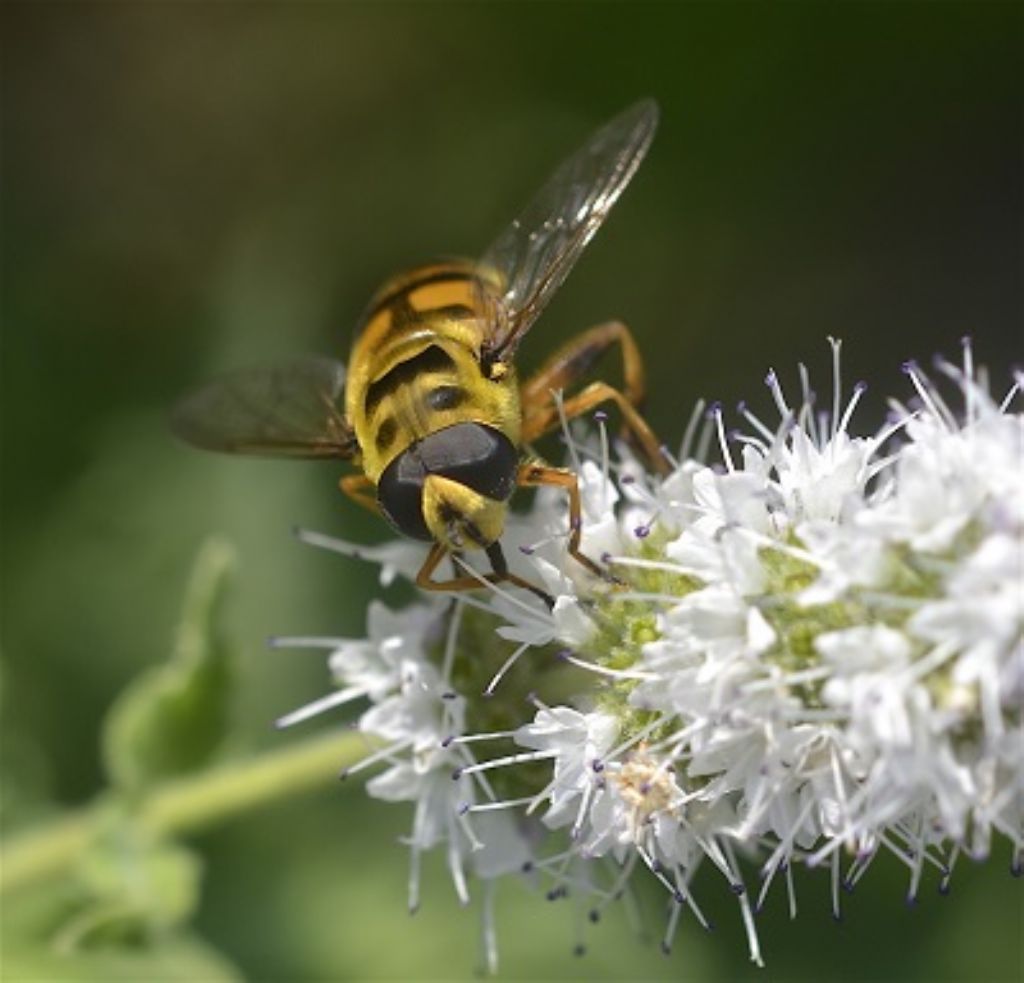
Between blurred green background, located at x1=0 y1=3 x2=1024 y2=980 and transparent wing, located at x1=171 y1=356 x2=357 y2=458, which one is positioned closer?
transparent wing, located at x1=171 y1=356 x2=357 y2=458

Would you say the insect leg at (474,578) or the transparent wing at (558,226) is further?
the transparent wing at (558,226)

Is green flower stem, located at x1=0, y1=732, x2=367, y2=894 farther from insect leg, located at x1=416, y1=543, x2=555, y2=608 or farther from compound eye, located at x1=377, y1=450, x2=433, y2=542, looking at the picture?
compound eye, located at x1=377, y1=450, x2=433, y2=542

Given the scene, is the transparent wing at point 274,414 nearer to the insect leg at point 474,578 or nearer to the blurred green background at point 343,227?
the insect leg at point 474,578

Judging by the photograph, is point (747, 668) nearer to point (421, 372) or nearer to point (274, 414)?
point (421, 372)

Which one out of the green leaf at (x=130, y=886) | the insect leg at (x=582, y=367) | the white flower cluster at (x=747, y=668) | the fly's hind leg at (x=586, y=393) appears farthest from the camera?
the green leaf at (x=130, y=886)

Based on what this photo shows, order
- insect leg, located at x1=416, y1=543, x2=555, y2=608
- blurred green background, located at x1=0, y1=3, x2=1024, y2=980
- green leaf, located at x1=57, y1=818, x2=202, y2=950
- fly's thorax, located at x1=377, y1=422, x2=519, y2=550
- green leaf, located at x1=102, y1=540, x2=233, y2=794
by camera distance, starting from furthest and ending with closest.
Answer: blurred green background, located at x1=0, y1=3, x2=1024, y2=980, green leaf, located at x1=102, y1=540, x2=233, y2=794, green leaf, located at x1=57, y1=818, x2=202, y2=950, insect leg, located at x1=416, y1=543, x2=555, y2=608, fly's thorax, located at x1=377, y1=422, x2=519, y2=550

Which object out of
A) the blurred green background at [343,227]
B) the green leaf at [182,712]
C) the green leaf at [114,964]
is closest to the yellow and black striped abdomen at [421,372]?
the green leaf at [182,712]

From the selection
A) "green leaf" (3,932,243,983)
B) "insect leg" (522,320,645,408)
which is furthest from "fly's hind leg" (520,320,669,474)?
"green leaf" (3,932,243,983)
